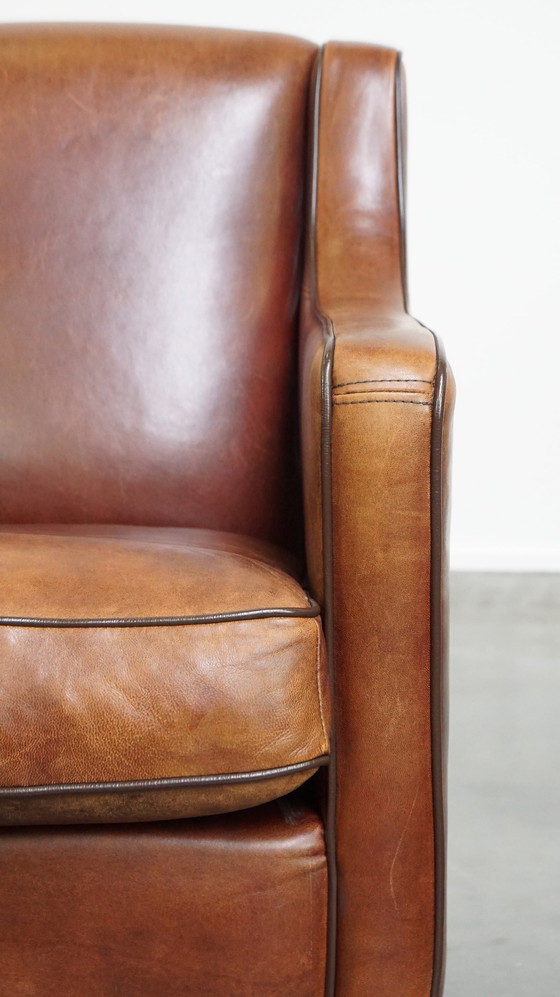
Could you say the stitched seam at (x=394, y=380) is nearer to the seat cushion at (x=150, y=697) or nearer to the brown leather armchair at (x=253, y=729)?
the brown leather armchair at (x=253, y=729)

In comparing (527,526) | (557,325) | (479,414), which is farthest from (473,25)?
(527,526)

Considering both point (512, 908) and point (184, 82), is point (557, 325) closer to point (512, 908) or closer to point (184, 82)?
point (184, 82)

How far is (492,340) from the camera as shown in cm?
249

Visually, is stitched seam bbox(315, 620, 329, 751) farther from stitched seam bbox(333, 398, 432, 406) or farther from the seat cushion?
stitched seam bbox(333, 398, 432, 406)

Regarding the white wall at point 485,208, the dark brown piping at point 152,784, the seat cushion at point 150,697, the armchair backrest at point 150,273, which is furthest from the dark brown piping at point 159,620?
the white wall at point 485,208

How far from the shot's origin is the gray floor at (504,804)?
3.38 ft

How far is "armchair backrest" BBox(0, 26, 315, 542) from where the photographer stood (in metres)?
1.18

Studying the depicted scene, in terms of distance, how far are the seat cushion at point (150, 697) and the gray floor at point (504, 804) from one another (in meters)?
0.41

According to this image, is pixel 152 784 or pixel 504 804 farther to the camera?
pixel 504 804

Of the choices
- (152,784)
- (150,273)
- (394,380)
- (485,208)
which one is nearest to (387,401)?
(394,380)

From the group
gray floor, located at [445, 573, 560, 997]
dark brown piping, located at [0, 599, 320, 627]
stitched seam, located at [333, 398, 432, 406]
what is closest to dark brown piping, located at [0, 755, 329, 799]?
dark brown piping, located at [0, 599, 320, 627]

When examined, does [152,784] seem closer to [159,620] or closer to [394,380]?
[159,620]

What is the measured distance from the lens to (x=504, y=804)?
4.42 ft

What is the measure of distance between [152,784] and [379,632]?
0.67 ft
